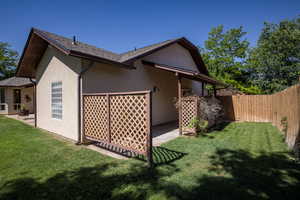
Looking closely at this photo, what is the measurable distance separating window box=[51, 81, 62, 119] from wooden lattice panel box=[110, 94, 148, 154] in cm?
361

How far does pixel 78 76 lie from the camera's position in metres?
5.90

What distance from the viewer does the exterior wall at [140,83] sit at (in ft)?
20.9

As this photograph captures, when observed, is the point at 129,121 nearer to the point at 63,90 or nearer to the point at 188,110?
the point at 188,110

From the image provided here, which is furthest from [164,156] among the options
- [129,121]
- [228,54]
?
[228,54]

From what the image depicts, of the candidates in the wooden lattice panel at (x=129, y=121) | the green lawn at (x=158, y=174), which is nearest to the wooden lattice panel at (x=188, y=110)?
the green lawn at (x=158, y=174)

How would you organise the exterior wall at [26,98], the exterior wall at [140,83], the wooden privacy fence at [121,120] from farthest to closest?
1. the exterior wall at [26,98]
2. the exterior wall at [140,83]
3. the wooden privacy fence at [121,120]

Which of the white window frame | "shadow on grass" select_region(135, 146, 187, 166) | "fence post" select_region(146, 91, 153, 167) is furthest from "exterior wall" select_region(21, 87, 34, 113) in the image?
"fence post" select_region(146, 91, 153, 167)

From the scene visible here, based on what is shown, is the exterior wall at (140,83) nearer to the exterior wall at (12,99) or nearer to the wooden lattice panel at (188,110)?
the wooden lattice panel at (188,110)

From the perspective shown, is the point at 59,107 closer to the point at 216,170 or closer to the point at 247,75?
the point at 216,170

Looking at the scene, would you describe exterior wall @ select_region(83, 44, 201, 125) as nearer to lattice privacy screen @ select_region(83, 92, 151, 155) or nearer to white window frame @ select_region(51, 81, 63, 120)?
lattice privacy screen @ select_region(83, 92, 151, 155)

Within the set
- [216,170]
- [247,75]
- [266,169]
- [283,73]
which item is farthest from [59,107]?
[247,75]

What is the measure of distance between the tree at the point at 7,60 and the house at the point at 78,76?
2584cm

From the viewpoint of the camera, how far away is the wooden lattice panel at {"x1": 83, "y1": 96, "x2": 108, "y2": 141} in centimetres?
537

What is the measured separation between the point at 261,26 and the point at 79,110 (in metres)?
26.3
